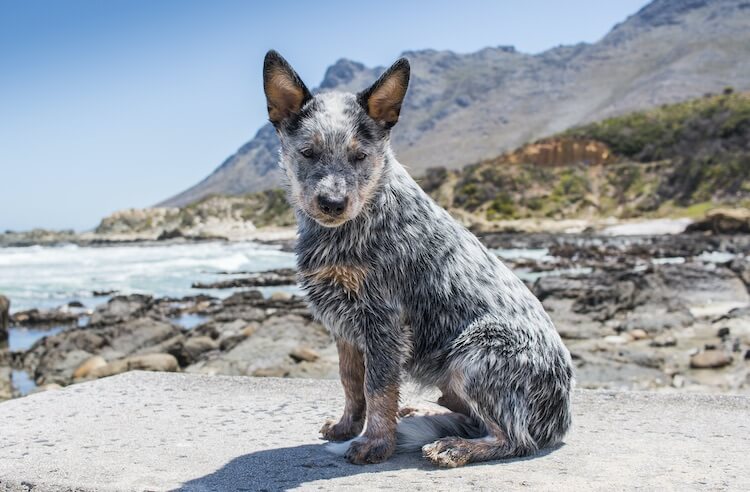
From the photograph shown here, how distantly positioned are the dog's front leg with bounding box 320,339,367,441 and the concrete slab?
6.7 inches

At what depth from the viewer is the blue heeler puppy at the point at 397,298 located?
12.3 ft

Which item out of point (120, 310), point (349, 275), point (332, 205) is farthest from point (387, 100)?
point (120, 310)

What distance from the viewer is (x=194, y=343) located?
14.2 m

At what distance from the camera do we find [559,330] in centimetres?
1517

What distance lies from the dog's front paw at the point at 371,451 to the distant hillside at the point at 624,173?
193 ft

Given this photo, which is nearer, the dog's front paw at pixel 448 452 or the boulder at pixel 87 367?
the dog's front paw at pixel 448 452

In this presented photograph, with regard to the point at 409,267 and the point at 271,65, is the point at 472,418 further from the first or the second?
the point at 271,65

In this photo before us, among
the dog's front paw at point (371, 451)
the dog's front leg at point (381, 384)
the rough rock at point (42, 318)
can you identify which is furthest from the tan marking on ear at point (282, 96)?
the rough rock at point (42, 318)

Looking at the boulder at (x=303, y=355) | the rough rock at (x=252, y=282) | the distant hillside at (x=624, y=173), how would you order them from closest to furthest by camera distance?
the boulder at (x=303, y=355) → the rough rock at (x=252, y=282) → the distant hillside at (x=624, y=173)

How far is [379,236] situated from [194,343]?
11.2 m

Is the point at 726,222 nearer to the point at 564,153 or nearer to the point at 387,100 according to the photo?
the point at 564,153

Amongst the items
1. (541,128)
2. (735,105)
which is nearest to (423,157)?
(541,128)

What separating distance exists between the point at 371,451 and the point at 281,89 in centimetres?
211

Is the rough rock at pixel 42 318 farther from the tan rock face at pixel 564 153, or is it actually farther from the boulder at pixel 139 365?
the tan rock face at pixel 564 153
